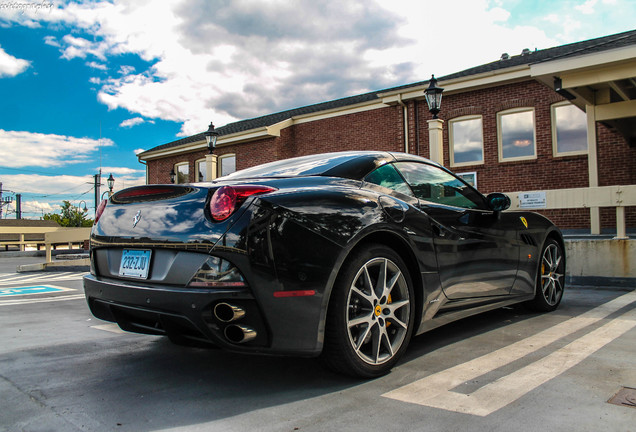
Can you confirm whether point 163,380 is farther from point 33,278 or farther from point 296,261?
point 33,278

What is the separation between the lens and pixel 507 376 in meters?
2.87

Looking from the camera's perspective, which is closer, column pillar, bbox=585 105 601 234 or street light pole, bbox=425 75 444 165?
street light pole, bbox=425 75 444 165

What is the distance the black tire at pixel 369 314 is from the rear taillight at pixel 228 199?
66 cm

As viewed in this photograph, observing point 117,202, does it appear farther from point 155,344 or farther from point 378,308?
point 378,308

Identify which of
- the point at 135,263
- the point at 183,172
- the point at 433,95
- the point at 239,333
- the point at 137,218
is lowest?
the point at 239,333

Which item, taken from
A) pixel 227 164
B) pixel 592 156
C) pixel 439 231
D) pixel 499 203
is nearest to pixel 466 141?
pixel 592 156

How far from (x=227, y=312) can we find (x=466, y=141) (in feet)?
49.7

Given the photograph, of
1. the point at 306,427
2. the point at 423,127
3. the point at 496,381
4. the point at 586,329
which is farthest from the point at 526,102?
the point at 306,427

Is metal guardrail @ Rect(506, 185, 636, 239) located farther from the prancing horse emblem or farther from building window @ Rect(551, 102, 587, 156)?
building window @ Rect(551, 102, 587, 156)

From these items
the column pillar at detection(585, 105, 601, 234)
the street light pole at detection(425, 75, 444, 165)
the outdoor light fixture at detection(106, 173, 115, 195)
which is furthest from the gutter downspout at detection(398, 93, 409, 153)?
the outdoor light fixture at detection(106, 173, 115, 195)

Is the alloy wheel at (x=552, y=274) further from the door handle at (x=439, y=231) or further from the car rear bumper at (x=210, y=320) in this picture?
the car rear bumper at (x=210, y=320)

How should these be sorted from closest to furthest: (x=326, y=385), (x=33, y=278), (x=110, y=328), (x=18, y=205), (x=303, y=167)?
1. (x=326, y=385)
2. (x=303, y=167)
3. (x=110, y=328)
4. (x=33, y=278)
5. (x=18, y=205)

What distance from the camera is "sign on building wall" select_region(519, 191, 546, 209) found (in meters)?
Result: 7.57

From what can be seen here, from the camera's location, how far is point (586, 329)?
410cm
